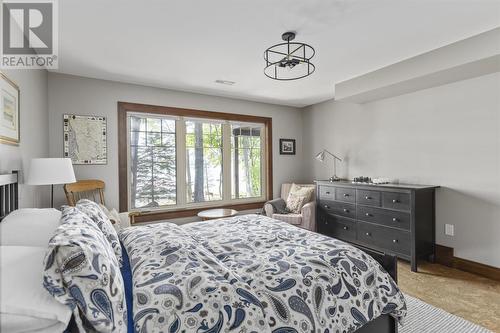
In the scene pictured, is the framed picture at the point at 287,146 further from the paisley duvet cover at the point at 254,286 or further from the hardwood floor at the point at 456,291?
the paisley duvet cover at the point at 254,286

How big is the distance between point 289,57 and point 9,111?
2307mm

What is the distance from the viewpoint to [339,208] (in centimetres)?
396

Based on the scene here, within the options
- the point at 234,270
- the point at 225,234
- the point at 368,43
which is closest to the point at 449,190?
the point at 368,43

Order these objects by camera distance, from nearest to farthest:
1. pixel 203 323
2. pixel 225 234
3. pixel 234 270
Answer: pixel 203 323 < pixel 234 270 < pixel 225 234

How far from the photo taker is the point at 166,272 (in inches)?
51.6

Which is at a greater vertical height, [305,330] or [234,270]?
[234,270]

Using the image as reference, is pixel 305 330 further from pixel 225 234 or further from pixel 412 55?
pixel 412 55

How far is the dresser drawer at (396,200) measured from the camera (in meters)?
3.12

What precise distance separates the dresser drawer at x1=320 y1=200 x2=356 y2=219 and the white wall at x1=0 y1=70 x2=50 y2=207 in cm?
374

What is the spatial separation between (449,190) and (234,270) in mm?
3097

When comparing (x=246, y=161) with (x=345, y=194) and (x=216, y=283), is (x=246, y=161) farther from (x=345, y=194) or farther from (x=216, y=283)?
(x=216, y=283)

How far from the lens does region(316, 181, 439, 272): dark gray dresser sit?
3.10 meters

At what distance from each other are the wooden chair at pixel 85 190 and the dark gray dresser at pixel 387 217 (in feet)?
10.8

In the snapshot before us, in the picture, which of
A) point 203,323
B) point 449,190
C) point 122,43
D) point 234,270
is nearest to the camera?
point 203,323
